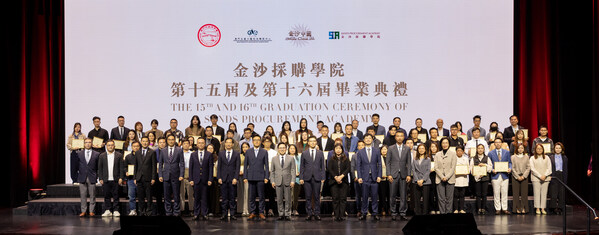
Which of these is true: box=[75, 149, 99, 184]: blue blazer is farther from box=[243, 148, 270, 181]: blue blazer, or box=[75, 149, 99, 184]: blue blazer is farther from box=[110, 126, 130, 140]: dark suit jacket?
box=[243, 148, 270, 181]: blue blazer

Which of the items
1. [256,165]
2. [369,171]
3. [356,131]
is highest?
[356,131]

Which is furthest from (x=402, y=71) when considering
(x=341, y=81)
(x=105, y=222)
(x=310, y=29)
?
(x=105, y=222)

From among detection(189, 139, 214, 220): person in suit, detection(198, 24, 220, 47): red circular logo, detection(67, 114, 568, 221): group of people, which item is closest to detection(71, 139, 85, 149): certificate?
detection(67, 114, 568, 221): group of people

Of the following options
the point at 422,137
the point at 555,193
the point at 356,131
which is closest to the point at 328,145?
the point at 356,131

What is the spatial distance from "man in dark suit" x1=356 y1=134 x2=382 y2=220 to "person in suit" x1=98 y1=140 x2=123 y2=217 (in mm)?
3734

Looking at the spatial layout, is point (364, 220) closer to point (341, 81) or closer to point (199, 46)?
point (341, 81)

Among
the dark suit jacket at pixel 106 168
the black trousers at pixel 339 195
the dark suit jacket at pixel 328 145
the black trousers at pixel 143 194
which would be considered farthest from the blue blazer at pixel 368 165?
the dark suit jacket at pixel 106 168

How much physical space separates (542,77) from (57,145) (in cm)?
976

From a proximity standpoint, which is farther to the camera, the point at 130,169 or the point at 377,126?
the point at 377,126

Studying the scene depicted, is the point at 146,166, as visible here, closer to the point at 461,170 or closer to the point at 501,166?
the point at 461,170

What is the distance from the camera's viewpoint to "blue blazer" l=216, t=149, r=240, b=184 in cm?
843

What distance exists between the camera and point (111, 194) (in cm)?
884

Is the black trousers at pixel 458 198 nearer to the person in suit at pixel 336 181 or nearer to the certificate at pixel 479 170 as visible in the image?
the certificate at pixel 479 170

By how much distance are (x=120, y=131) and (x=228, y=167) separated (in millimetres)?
2612
